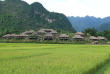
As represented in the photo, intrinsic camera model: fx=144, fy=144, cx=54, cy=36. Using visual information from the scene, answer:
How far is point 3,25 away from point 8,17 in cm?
958

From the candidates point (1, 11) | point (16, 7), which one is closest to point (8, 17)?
point (1, 11)

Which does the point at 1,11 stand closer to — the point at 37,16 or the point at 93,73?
the point at 37,16

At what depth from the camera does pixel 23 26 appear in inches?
3157

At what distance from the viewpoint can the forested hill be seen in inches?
3016

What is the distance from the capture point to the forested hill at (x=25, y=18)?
7662 centimetres

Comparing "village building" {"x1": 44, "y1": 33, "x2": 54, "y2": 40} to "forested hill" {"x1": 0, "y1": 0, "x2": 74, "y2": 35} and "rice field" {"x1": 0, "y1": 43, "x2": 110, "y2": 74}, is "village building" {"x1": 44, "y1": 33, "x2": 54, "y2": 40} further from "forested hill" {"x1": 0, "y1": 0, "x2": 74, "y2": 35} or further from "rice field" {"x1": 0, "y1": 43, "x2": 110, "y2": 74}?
"rice field" {"x1": 0, "y1": 43, "x2": 110, "y2": 74}

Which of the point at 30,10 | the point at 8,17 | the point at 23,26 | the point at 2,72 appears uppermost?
the point at 30,10

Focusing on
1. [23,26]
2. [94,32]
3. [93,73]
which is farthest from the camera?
[23,26]

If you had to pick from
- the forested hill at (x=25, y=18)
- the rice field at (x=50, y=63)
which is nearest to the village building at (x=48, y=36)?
the forested hill at (x=25, y=18)

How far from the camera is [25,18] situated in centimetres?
8962

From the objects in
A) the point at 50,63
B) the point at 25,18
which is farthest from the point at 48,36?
the point at 50,63

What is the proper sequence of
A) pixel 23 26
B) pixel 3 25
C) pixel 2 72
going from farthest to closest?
pixel 23 26
pixel 3 25
pixel 2 72

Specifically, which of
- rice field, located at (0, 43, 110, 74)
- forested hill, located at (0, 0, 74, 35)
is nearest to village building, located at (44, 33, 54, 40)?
forested hill, located at (0, 0, 74, 35)

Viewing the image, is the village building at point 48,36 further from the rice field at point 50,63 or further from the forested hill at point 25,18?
the rice field at point 50,63
